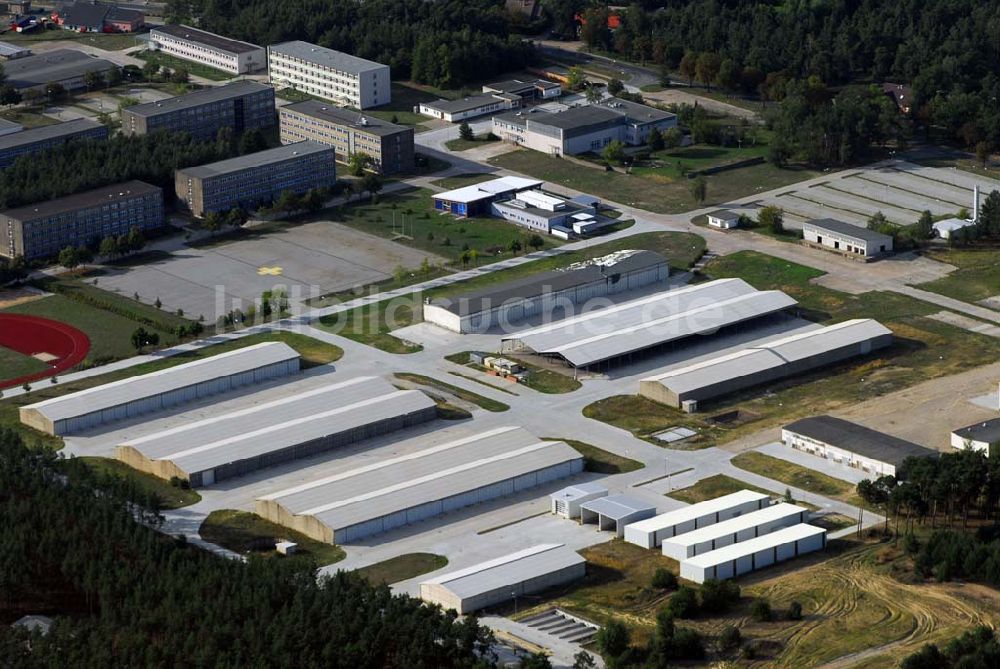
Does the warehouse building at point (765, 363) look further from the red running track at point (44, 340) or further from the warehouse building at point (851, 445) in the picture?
the red running track at point (44, 340)

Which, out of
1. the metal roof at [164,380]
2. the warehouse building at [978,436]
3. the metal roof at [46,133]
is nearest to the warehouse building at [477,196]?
the metal roof at [164,380]

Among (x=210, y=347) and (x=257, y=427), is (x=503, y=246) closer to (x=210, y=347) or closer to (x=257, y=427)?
(x=210, y=347)

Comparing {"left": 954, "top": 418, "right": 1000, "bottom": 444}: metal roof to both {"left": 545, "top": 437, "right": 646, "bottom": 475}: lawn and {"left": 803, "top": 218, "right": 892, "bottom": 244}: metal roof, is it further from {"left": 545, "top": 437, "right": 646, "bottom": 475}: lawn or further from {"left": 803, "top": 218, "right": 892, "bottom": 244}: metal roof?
{"left": 803, "top": 218, "right": 892, "bottom": 244}: metal roof

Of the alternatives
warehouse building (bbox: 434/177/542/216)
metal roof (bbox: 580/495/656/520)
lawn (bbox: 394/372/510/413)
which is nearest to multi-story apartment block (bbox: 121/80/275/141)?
warehouse building (bbox: 434/177/542/216)

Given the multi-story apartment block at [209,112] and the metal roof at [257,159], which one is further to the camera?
the multi-story apartment block at [209,112]

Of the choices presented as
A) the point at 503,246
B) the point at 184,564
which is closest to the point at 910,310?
the point at 503,246

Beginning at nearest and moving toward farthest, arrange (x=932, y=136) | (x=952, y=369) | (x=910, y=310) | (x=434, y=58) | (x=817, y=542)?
(x=817, y=542)
(x=952, y=369)
(x=910, y=310)
(x=932, y=136)
(x=434, y=58)
